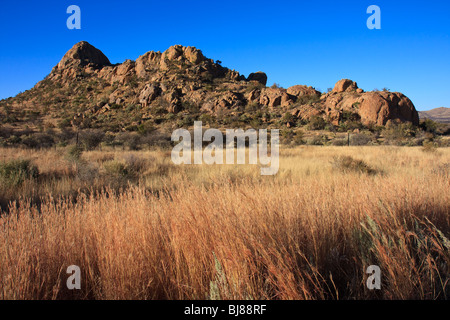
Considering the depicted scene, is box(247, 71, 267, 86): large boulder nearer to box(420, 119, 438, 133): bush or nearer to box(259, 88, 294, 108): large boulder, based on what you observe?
box(259, 88, 294, 108): large boulder

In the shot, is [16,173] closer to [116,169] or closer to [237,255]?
[116,169]

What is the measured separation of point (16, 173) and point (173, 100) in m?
40.6

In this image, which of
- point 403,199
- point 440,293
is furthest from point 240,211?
point 403,199

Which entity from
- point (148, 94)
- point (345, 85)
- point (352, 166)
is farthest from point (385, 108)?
point (148, 94)

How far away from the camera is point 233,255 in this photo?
5.50 feet

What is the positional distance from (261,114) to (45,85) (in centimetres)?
5395

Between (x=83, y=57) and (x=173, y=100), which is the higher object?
(x=83, y=57)

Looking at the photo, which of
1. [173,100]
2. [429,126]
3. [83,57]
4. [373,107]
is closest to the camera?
[373,107]

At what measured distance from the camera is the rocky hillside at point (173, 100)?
38281 mm

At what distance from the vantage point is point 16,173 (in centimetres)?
629

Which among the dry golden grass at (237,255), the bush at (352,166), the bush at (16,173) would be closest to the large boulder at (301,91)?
the bush at (352,166)
